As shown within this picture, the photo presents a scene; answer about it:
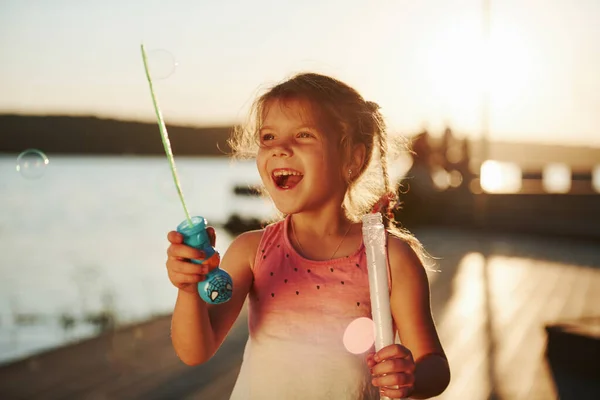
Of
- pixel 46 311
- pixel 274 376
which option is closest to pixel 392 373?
pixel 274 376

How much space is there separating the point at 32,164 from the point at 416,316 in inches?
90.1

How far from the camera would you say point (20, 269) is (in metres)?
15.8

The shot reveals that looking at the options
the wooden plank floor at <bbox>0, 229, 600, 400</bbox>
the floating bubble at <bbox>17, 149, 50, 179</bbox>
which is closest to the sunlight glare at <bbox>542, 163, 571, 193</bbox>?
the wooden plank floor at <bbox>0, 229, 600, 400</bbox>

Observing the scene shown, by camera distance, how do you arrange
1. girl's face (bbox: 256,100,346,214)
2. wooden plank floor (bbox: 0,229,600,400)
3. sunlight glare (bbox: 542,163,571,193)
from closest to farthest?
girl's face (bbox: 256,100,346,214) < wooden plank floor (bbox: 0,229,600,400) < sunlight glare (bbox: 542,163,571,193)

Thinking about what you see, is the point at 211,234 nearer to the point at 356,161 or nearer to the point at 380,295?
the point at 380,295

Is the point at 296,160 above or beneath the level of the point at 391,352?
above

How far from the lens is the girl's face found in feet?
5.66

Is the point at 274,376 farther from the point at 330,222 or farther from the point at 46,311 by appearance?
the point at 46,311

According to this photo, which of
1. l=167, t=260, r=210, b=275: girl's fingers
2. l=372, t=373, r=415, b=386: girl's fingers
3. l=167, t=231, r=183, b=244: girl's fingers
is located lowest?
l=372, t=373, r=415, b=386: girl's fingers

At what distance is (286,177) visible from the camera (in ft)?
5.82

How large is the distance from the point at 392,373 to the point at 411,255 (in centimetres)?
36

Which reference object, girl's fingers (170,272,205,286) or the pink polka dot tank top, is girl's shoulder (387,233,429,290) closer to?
the pink polka dot tank top

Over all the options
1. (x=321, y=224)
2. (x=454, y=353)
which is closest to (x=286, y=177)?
(x=321, y=224)

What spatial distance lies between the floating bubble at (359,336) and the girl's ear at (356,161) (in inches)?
16.6
